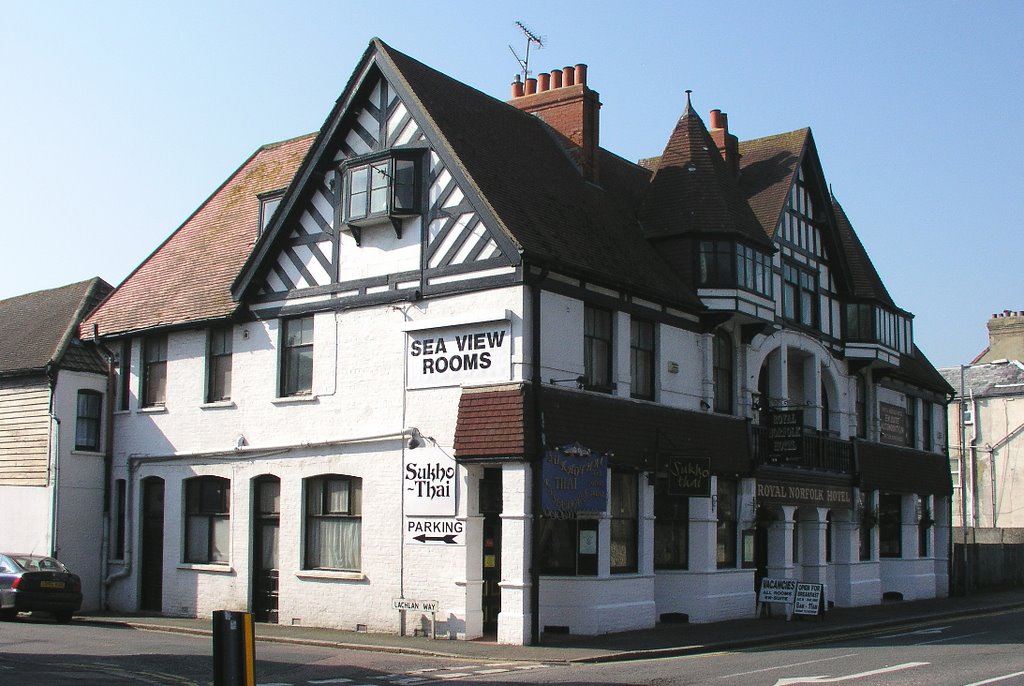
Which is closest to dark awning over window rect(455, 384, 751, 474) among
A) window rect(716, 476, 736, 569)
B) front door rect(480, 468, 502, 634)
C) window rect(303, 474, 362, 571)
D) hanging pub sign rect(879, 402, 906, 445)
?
window rect(716, 476, 736, 569)

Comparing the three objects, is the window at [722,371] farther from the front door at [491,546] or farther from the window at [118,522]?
the window at [118,522]

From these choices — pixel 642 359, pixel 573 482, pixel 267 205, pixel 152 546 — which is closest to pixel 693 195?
pixel 642 359

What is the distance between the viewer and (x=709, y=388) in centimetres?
2530

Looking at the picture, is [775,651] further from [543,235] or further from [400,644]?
[543,235]

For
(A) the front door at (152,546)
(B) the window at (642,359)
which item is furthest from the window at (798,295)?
(A) the front door at (152,546)

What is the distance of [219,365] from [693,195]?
37.1 feet

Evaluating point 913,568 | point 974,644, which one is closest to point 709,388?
point 974,644

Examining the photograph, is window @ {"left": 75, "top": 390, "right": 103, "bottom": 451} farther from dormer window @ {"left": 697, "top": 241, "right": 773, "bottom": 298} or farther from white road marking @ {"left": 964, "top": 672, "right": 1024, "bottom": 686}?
white road marking @ {"left": 964, "top": 672, "right": 1024, "bottom": 686}

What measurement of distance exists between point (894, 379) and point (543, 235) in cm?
1744

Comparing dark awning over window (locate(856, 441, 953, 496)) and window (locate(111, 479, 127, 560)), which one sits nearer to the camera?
window (locate(111, 479, 127, 560))

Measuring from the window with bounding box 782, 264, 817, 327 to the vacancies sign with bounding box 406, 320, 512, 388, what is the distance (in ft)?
34.5

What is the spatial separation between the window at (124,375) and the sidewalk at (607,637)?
4928 mm

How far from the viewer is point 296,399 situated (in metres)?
24.2

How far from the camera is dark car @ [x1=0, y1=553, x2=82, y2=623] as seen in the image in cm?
2322
